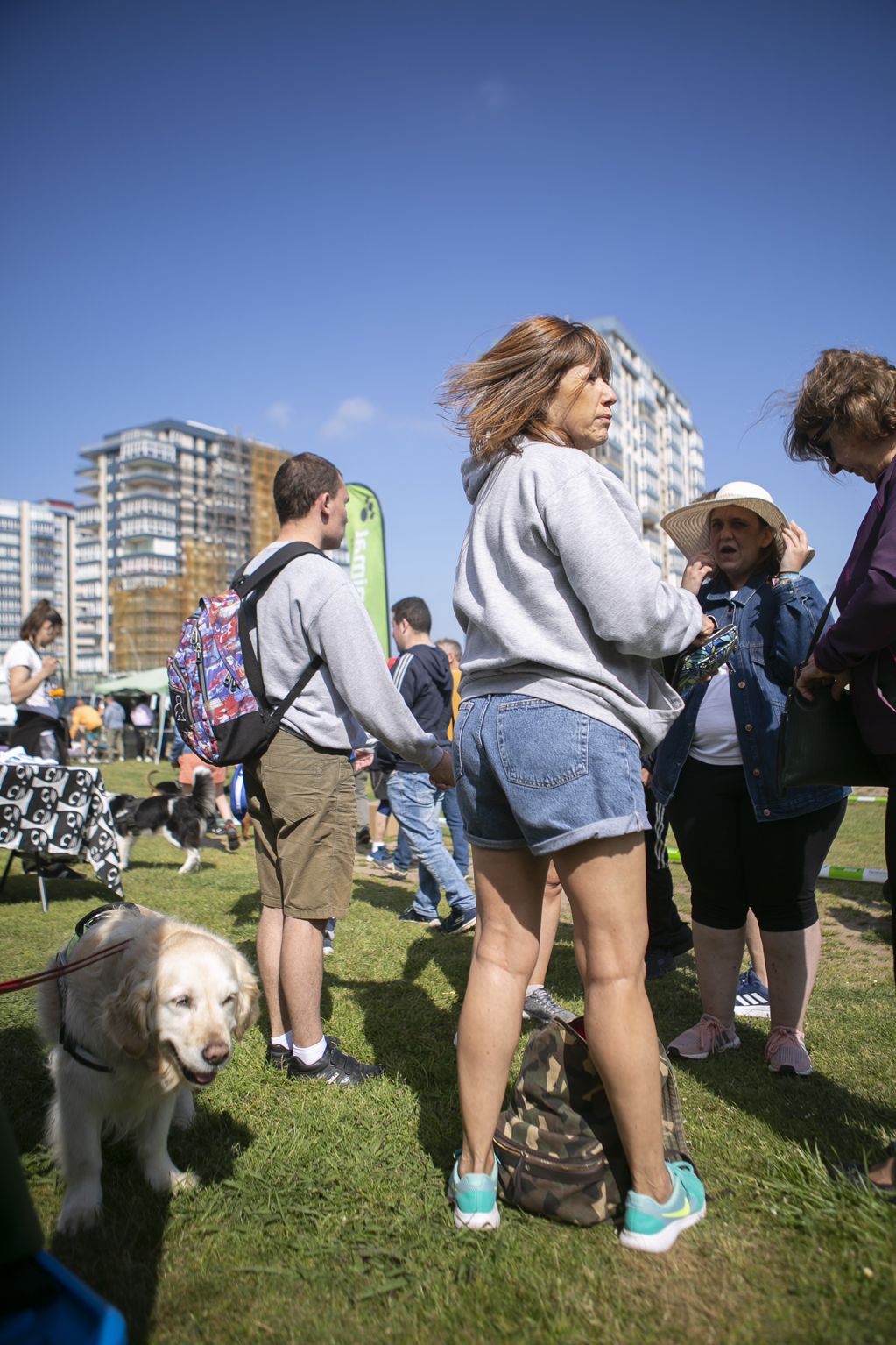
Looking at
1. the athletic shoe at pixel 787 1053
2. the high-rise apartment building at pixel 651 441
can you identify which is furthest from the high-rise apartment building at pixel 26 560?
the athletic shoe at pixel 787 1053

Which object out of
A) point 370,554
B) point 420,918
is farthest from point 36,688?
point 370,554

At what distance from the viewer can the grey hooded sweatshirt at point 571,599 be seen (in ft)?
6.94

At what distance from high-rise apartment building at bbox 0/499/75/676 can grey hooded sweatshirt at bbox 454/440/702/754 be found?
509ft

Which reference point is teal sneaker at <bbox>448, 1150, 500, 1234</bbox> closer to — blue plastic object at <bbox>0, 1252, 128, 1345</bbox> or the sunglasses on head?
blue plastic object at <bbox>0, 1252, 128, 1345</bbox>

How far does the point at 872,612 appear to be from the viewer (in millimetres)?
2295

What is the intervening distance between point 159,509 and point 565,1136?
529 feet

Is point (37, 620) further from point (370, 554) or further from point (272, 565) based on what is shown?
point (370, 554)

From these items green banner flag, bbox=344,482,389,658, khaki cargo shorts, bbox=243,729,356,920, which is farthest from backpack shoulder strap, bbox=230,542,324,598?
green banner flag, bbox=344,482,389,658

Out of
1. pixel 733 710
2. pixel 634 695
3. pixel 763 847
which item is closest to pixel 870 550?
pixel 634 695

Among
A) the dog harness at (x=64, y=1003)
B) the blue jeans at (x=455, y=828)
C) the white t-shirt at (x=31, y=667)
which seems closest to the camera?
the dog harness at (x=64, y=1003)

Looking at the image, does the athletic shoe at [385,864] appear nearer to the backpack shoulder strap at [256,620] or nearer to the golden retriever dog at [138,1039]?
the backpack shoulder strap at [256,620]

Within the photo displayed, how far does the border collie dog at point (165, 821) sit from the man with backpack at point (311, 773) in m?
6.30

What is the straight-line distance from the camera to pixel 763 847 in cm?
334

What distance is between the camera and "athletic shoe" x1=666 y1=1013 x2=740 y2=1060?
3.47m
